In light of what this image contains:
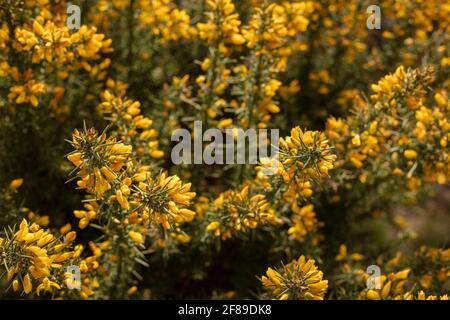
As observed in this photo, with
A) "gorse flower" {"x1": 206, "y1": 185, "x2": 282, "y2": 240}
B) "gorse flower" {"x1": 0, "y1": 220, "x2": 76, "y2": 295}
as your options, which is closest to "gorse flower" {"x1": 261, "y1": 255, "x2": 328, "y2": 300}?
"gorse flower" {"x1": 206, "y1": 185, "x2": 282, "y2": 240}

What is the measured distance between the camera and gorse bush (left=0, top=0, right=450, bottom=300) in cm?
248

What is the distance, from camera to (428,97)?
13.1ft

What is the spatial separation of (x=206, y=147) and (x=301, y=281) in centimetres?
133

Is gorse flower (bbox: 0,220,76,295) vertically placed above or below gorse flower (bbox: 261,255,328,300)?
above

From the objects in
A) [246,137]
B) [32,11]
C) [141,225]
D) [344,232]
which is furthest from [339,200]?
[32,11]

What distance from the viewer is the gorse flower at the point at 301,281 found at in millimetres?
2430

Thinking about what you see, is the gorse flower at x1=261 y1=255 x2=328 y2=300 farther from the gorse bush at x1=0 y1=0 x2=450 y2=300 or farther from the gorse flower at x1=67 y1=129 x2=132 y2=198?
the gorse flower at x1=67 y1=129 x2=132 y2=198

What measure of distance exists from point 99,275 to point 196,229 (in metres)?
0.71

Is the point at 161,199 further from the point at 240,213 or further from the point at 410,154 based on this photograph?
the point at 410,154

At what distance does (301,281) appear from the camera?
244cm

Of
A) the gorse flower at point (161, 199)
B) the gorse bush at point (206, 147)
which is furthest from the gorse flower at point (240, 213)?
the gorse flower at point (161, 199)

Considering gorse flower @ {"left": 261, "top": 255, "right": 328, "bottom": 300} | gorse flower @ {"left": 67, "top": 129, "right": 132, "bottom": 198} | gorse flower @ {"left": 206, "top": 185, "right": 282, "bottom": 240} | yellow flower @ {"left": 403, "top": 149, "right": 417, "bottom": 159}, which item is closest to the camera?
gorse flower @ {"left": 67, "top": 129, "right": 132, "bottom": 198}

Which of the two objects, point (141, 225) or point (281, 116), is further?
point (281, 116)
